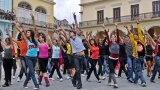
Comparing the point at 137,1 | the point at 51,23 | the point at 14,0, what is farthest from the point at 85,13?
the point at 14,0

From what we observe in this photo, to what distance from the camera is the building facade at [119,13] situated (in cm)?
3080

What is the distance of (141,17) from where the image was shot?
3138 centimetres

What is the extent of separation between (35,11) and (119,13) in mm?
10830

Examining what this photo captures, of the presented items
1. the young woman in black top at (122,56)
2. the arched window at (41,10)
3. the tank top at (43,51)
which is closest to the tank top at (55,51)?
the tank top at (43,51)

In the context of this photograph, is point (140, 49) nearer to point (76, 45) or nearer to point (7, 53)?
point (76, 45)

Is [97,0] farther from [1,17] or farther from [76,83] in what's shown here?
[76,83]

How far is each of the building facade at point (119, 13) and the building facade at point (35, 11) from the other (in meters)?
5.24

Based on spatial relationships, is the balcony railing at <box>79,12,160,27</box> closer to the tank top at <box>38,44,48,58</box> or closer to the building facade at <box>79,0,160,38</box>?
the building facade at <box>79,0,160,38</box>

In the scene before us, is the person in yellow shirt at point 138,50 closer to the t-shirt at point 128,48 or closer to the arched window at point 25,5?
the t-shirt at point 128,48

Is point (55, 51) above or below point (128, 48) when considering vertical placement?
below

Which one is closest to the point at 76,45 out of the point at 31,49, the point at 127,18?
the point at 31,49

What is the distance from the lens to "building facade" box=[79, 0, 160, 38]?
30797 millimetres

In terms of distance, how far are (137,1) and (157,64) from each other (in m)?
24.4

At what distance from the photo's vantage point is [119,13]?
34250 millimetres
